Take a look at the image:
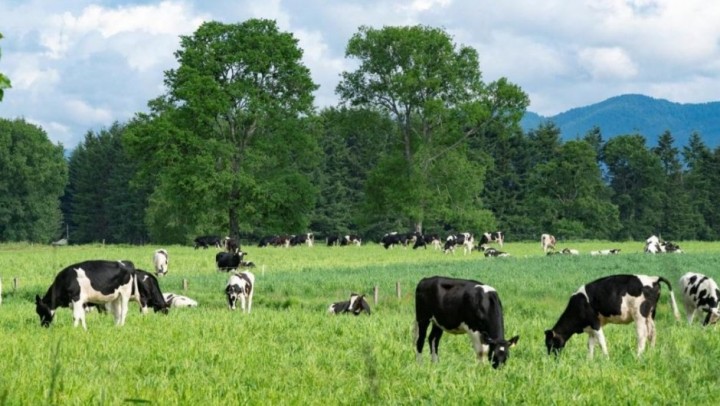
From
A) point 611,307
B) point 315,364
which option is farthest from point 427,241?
point 315,364

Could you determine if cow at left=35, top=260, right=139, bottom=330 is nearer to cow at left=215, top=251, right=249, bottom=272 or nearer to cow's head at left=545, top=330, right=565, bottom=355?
cow's head at left=545, top=330, right=565, bottom=355

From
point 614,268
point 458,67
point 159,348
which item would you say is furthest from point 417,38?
point 159,348

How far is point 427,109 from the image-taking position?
6241 centimetres

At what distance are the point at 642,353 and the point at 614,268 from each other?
80.5ft

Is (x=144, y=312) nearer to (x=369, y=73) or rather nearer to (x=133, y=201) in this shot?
(x=369, y=73)

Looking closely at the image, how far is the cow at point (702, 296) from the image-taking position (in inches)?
752

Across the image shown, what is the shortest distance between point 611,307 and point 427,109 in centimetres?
5033

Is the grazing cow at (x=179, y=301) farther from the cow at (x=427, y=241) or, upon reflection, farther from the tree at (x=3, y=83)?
the cow at (x=427, y=241)

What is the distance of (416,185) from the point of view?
62969 mm

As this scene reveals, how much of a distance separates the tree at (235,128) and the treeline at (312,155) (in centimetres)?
10

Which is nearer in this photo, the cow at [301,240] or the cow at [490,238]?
the cow at [490,238]

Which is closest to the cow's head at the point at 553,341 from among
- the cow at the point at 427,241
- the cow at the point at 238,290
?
the cow at the point at 238,290

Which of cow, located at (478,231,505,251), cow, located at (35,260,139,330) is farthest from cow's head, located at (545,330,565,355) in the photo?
cow, located at (478,231,505,251)

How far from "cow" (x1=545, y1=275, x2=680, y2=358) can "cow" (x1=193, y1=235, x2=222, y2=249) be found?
172 feet
